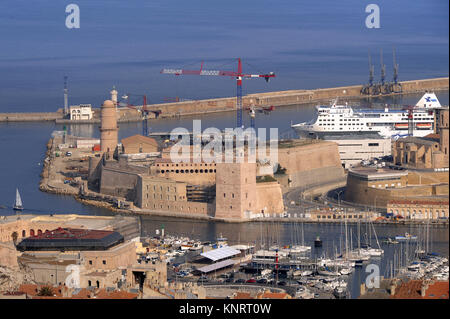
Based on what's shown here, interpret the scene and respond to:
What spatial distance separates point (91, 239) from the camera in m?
16.9

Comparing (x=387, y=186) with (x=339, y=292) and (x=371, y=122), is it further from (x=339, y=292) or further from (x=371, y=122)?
(x=371, y=122)

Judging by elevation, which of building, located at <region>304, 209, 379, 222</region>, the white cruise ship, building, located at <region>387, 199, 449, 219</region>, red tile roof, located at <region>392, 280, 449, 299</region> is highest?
the white cruise ship

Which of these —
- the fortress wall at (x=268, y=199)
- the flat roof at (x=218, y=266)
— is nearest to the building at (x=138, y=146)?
the fortress wall at (x=268, y=199)

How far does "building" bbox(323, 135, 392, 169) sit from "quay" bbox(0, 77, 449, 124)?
39.2ft

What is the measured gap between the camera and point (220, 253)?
784 inches

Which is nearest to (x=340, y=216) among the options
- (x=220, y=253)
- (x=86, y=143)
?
(x=220, y=253)

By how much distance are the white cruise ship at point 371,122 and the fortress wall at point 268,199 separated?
1032 cm

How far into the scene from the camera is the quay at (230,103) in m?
44.4

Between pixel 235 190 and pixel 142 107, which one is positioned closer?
pixel 235 190

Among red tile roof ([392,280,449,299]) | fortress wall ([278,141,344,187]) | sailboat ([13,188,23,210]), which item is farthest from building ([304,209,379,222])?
red tile roof ([392,280,449,299])

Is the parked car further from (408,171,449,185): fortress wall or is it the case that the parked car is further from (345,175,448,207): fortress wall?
(345,175,448,207): fortress wall

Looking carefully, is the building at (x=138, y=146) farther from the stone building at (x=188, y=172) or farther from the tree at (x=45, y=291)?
the tree at (x=45, y=291)

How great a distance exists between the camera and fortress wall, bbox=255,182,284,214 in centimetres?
2470

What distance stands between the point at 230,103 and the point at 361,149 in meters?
14.6
